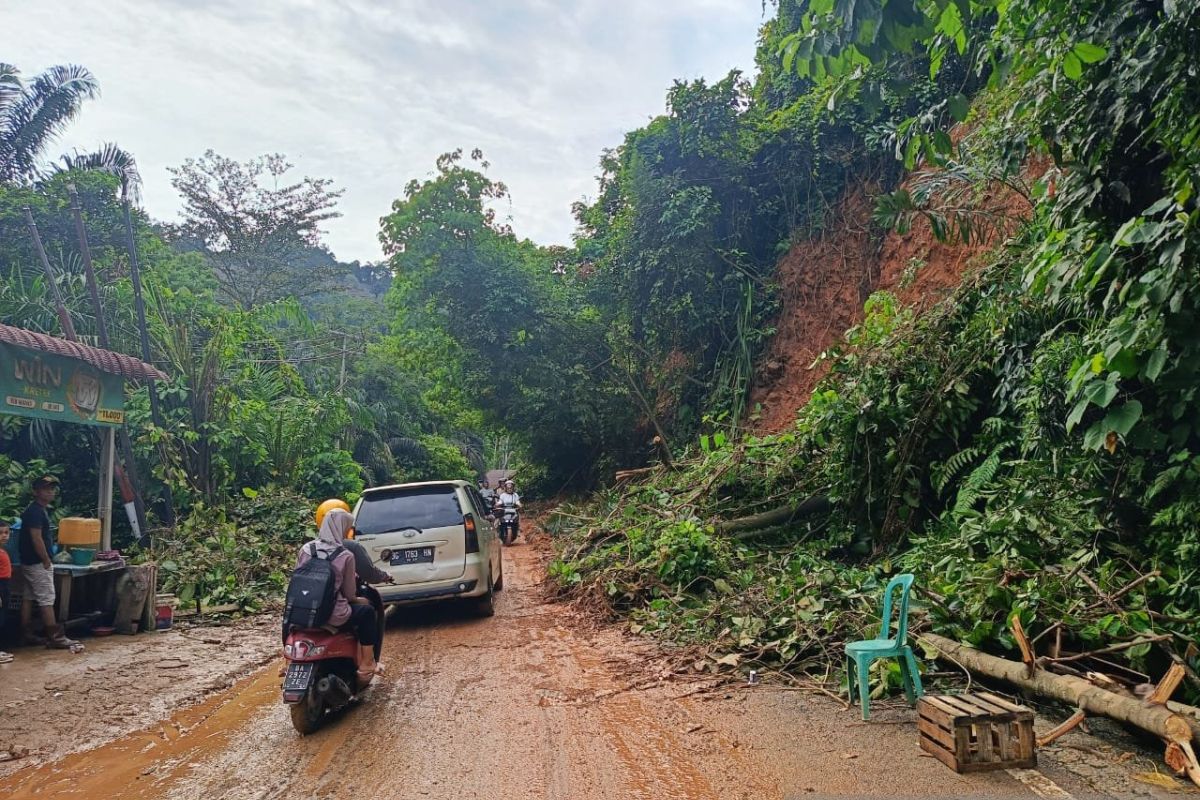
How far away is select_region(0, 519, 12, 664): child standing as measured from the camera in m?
7.40

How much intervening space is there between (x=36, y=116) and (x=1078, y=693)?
21628 millimetres

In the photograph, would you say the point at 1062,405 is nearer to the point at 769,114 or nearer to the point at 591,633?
the point at 591,633

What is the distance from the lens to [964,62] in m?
14.3

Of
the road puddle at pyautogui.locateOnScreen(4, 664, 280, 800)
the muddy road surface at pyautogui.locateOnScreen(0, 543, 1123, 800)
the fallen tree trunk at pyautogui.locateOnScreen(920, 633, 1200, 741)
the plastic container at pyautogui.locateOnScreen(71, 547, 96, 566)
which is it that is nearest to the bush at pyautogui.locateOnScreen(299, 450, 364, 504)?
the plastic container at pyautogui.locateOnScreen(71, 547, 96, 566)

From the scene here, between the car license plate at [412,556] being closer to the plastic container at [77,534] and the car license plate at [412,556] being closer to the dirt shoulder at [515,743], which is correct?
the dirt shoulder at [515,743]

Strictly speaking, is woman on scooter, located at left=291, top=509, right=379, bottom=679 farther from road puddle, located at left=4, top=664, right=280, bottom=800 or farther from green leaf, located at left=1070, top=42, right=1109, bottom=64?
green leaf, located at left=1070, top=42, right=1109, bottom=64

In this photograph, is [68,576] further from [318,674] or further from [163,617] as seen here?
[318,674]

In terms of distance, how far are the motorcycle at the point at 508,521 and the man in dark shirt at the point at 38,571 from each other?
11.9m

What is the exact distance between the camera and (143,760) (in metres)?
4.93

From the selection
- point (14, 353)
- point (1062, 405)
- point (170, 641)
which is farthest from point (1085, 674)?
point (14, 353)

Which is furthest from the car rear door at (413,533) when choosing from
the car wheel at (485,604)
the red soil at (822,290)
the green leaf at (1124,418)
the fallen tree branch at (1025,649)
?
the red soil at (822,290)

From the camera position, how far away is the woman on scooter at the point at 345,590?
5699 millimetres

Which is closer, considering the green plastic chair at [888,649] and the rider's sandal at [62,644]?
the green plastic chair at [888,649]

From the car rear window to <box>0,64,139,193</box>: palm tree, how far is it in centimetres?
1235
